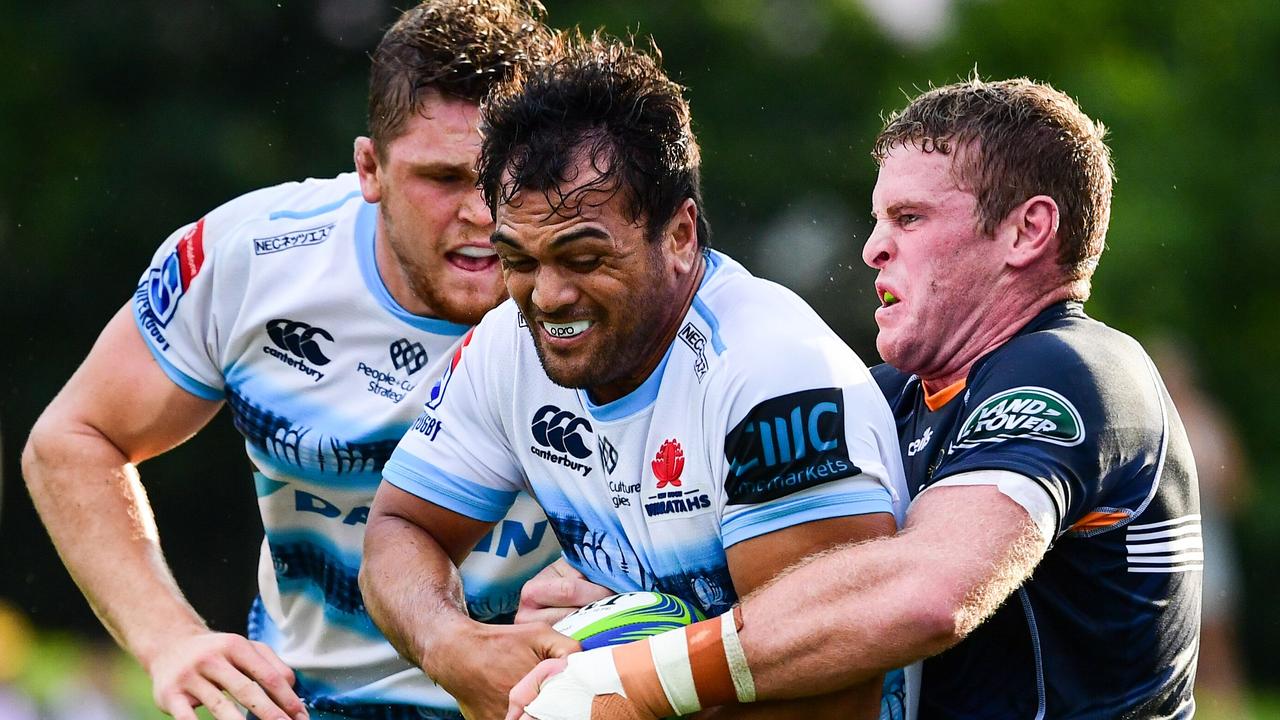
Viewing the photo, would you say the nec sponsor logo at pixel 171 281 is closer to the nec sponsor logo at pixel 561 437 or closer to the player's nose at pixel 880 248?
the nec sponsor logo at pixel 561 437

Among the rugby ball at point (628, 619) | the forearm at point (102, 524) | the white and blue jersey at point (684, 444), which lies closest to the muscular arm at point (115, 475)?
the forearm at point (102, 524)

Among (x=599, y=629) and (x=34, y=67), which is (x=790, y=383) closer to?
(x=599, y=629)

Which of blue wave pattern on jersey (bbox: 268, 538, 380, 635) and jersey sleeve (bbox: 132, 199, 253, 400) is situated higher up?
jersey sleeve (bbox: 132, 199, 253, 400)

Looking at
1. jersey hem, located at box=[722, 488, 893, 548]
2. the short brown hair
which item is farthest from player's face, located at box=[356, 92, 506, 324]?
jersey hem, located at box=[722, 488, 893, 548]

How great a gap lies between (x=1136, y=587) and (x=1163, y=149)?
17.9m

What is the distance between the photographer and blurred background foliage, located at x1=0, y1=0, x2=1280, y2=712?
2052cm

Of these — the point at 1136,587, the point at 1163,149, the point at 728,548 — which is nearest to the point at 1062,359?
the point at 1136,587

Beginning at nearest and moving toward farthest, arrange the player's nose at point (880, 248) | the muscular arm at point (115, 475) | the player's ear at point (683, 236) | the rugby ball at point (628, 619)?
the rugby ball at point (628, 619) → the player's ear at point (683, 236) → the player's nose at point (880, 248) → the muscular arm at point (115, 475)

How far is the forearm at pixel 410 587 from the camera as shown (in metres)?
4.55

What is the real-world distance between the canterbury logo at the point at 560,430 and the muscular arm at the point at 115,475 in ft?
5.01

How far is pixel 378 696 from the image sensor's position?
5.85 metres

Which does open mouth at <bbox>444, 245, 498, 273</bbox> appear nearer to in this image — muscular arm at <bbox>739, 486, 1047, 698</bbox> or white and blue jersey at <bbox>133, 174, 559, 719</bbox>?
white and blue jersey at <bbox>133, 174, 559, 719</bbox>

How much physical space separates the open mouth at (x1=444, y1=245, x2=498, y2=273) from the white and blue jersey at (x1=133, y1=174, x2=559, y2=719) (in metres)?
0.23

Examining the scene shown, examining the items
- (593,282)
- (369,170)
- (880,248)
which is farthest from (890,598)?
(369,170)
